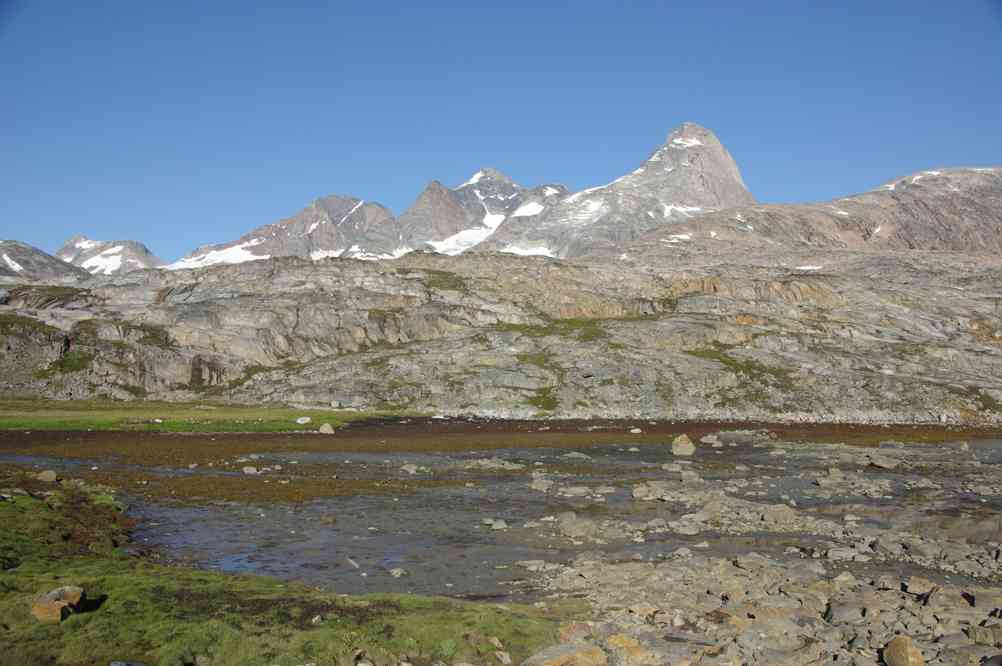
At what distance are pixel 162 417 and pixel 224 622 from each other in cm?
8887

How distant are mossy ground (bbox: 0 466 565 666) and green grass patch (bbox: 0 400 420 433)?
2651 inches

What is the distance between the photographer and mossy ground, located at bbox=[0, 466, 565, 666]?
20.0m

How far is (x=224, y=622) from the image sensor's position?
22.0m

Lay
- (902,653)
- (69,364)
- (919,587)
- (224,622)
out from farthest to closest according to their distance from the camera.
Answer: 1. (69,364)
2. (919,587)
3. (224,622)
4. (902,653)

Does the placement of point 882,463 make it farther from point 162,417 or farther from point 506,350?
point 506,350

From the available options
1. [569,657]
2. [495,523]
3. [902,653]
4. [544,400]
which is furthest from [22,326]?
[902,653]

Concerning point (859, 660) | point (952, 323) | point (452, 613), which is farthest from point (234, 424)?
point (952, 323)

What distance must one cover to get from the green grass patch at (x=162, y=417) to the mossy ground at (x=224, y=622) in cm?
6735

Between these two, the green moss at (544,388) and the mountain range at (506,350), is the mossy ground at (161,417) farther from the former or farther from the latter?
the green moss at (544,388)

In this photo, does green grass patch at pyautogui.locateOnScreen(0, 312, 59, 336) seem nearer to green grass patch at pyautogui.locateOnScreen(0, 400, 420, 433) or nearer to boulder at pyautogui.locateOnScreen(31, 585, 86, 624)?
green grass patch at pyautogui.locateOnScreen(0, 400, 420, 433)

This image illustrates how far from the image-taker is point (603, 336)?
158625 mm

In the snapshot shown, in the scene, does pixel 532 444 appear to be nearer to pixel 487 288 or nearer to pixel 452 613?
pixel 452 613

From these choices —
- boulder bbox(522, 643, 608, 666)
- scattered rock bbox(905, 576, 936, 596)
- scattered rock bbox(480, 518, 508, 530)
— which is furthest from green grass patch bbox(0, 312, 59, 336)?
scattered rock bbox(905, 576, 936, 596)

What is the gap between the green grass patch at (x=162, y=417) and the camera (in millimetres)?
91562
